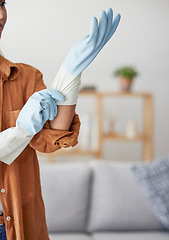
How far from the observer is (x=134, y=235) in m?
2.24

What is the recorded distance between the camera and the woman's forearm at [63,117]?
2.84 feet

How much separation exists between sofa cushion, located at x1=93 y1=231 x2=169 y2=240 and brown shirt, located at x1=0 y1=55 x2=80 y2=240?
1.34 meters

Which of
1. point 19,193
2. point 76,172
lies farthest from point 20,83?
point 76,172

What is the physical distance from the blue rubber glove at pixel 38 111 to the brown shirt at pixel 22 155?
50mm

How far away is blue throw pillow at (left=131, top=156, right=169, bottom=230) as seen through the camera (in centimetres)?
227

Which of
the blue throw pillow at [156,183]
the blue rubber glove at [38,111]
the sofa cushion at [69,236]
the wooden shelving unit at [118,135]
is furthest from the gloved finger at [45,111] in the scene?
the wooden shelving unit at [118,135]

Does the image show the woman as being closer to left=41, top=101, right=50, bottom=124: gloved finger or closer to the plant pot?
left=41, top=101, right=50, bottom=124: gloved finger

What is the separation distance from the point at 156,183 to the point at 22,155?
1593mm

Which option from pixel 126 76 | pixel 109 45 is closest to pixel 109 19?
pixel 126 76

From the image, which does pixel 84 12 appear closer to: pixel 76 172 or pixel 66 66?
pixel 76 172

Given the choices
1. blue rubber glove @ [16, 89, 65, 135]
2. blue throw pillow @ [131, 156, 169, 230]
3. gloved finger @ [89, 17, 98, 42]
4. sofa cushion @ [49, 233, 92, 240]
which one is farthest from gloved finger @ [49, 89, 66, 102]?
blue throw pillow @ [131, 156, 169, 230]

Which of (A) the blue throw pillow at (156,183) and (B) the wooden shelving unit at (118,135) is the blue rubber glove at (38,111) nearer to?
(A) the blue throw pillow at (156,183)

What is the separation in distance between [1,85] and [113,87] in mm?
3572

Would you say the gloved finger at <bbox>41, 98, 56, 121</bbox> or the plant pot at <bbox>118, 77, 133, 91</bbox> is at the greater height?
the plant pot at <bbox>118, 77, 133, 91</bbox>
